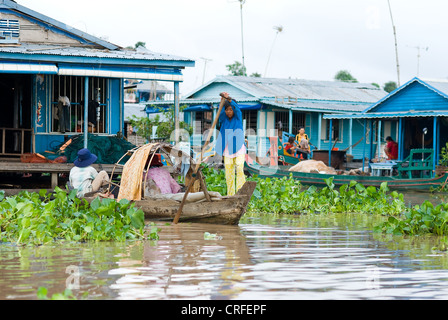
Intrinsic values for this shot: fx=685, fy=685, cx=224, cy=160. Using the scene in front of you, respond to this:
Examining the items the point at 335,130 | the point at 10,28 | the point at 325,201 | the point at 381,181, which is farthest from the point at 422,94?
the point at 10,28

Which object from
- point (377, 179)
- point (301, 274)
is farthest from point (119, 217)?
point (377, 179)

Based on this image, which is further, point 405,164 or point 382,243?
point 405,164

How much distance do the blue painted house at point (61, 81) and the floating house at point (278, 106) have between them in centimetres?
1216

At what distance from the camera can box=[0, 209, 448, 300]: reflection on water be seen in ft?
20.1

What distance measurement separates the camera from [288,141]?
2608 cm

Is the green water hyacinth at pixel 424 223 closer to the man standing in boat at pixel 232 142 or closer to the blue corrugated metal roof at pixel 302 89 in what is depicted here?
the man standing in boat at pixel 232 142

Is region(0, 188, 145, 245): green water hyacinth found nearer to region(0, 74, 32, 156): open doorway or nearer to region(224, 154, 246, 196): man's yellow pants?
region(224, 154, 246, 196): man's yellow pants

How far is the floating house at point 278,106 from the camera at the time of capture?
2925 centimetres

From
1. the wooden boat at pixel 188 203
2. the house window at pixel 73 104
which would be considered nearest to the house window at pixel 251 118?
the house window at pixel 73 104

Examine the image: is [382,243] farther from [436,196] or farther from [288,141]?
[288,141]

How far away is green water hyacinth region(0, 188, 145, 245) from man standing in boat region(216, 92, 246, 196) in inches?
116

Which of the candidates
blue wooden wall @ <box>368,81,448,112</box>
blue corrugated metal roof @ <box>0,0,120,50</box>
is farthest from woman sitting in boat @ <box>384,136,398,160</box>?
blue corrugated metal roof @ <box>0,0,120,50</box>

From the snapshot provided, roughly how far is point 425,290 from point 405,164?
588 inches

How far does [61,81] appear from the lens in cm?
1628
